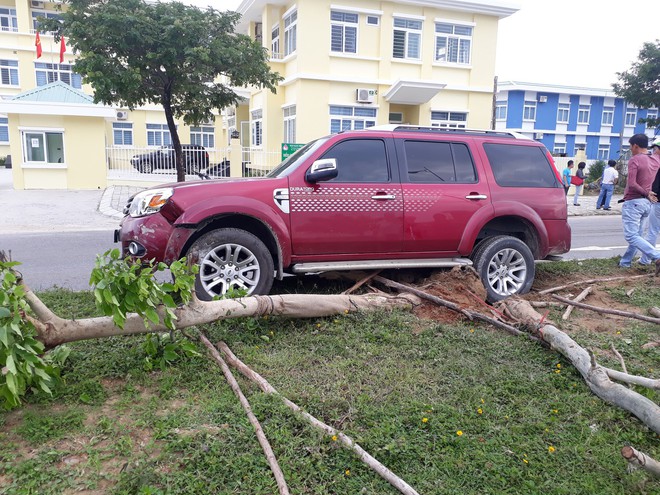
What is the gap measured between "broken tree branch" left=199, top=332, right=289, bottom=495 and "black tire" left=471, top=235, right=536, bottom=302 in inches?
127

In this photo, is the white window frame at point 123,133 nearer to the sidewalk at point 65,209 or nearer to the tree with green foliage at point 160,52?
the sidewalk at point 65,209

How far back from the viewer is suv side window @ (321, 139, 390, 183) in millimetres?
5777

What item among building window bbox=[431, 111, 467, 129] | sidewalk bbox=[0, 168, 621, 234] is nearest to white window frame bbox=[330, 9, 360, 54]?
building window bbox=[431, 111, 467, 129]

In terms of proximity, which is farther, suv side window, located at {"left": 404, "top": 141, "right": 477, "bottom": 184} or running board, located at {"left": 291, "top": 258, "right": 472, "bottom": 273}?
suv side window, located at {"left": 404, "top": 141, "right": 477, "bottom": 184}

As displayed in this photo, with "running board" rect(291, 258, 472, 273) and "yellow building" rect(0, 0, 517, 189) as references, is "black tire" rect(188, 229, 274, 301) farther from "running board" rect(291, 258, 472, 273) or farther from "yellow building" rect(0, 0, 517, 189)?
"yellow building" rect(0, 0, 517, 189)

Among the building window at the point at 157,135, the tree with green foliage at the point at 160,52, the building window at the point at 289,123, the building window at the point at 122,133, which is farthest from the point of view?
the building window at the point at 157,135

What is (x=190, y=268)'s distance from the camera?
414cm

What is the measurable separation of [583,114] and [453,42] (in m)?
29.1

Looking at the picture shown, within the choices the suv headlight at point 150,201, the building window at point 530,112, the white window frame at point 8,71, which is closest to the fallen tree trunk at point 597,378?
the suv headlight at point 150,201

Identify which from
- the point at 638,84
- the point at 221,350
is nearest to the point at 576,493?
the point at 221,350

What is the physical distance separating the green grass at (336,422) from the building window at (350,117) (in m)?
19.6

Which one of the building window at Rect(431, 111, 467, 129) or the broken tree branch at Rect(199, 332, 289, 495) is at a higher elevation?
the building window at Rect(431, 111, 467, 129)

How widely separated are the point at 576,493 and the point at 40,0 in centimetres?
3964

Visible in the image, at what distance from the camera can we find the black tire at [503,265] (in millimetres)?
6145
